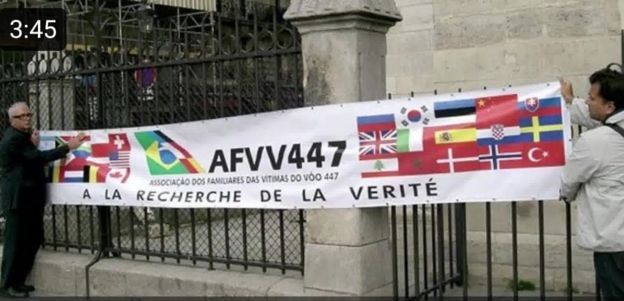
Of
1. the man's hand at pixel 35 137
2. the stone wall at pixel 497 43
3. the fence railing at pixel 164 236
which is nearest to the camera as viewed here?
the fence railing at pixel 164 236

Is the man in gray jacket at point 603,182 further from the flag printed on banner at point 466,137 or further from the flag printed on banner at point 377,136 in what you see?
the flag printed on banner at point 377,136

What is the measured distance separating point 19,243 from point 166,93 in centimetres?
213

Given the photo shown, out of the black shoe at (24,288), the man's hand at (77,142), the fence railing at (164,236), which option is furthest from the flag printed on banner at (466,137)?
the black shoe at (24,288)

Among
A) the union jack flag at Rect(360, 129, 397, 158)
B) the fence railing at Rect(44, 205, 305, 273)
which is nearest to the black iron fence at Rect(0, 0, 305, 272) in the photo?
the fence railing at Rect(44, 205, 305, 273)

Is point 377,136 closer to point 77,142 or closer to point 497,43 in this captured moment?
point 497,43

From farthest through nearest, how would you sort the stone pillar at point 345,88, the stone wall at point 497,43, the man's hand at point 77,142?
the man's hand at point 77,142 < the stone wall at point 497,43 < the stone pillar at point 345,88

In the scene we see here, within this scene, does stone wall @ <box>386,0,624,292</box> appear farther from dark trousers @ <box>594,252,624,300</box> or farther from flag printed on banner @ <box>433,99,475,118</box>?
dark trousers @ <box>594,252,624,300</box>

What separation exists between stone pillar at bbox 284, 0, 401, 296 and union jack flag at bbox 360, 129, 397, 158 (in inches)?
11.0

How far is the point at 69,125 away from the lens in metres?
7.51

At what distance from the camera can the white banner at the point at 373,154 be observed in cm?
467

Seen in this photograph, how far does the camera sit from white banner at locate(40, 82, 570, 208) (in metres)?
4.67

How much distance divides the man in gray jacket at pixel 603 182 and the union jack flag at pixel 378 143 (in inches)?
50.8

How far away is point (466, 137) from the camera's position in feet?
15.8

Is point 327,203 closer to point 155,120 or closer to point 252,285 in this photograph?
point 252,285
